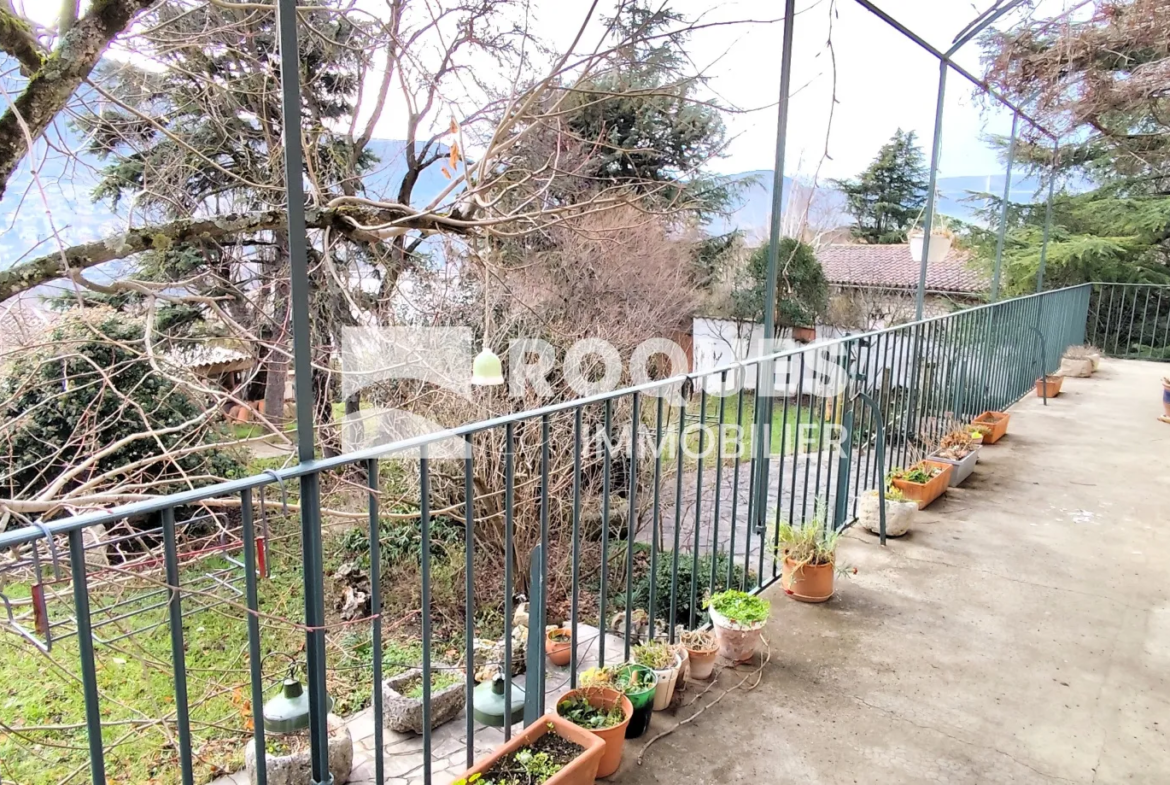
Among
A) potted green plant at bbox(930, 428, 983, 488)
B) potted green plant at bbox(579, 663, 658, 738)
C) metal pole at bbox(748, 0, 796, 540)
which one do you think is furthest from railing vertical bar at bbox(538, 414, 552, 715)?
potted green plant at bbox(930, 428, 983, 488)

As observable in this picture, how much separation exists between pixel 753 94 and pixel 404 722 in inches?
182

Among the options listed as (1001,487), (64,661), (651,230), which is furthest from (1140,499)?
(64,661)

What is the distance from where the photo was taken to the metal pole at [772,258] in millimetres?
2750

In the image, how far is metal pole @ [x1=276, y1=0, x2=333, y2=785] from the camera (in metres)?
1.24

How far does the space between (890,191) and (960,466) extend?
1758 cm

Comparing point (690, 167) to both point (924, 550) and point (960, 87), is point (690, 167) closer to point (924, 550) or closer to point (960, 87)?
point (960, 87)

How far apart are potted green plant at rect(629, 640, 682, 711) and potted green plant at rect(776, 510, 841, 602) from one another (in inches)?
30.9

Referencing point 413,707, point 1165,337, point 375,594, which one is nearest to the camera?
point 375,594

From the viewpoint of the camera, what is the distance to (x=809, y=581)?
2668mm

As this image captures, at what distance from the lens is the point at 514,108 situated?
154 inches

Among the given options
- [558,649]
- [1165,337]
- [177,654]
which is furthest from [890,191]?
[177,654]

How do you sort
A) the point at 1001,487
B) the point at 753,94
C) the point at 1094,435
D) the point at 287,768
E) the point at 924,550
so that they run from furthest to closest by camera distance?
the point at 1094,435 < the point at 753,94 < the point at 1001,487 < the point at 287,768 < the point at 924,550

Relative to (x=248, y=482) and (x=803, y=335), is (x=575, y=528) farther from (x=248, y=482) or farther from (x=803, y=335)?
(x=803, y=335)

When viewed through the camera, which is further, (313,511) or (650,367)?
(650,367)
